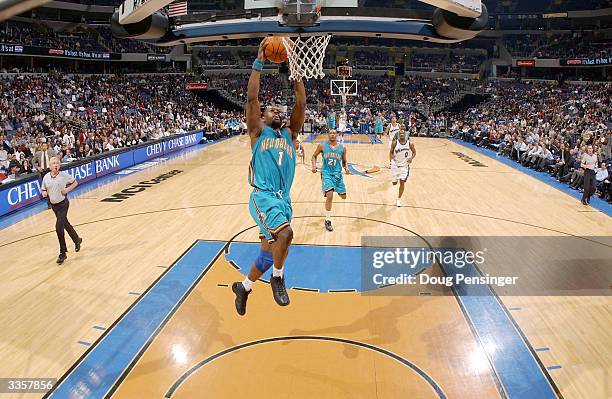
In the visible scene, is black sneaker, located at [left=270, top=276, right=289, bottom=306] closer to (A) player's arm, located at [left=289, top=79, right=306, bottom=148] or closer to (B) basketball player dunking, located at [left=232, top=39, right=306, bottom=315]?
(B) basketball player dunking, located at [left=232, top=39, right=306, bottom=315]

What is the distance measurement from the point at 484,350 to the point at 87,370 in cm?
403

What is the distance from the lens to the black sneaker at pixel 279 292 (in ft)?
14.9

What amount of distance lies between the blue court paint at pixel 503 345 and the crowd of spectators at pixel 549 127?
7059 millimetres

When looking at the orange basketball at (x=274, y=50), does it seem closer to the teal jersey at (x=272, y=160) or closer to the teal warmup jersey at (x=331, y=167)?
the teal jersey at (x=272, y=160)

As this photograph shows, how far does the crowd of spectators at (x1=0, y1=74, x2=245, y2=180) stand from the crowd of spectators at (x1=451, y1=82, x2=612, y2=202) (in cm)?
1472

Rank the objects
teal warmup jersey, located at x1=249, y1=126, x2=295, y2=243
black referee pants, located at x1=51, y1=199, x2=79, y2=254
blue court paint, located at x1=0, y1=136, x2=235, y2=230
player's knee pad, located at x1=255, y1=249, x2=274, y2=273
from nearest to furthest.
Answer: teal warmup jersey, located at x1=249, y1=126, x2=295, y2=243 → player's knee pad, located at x1=255, y1=249, x2=274, y2=273 → black referee pants, located at x1=51, y1=199, x2=79, y2=254 → blue court paint, located at x1=0, y1=136, x2=235, y2=230

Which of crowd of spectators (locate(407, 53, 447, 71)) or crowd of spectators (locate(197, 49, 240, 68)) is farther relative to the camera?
crowd of spectators (locate(407, 53, 447, 71))

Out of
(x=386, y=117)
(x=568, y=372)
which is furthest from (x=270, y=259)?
(x=386, y=117)

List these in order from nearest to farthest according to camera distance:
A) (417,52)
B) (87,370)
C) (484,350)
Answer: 1. (87,370)
2. (484,350)
3. (417,52)

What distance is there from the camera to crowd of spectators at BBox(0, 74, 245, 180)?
1605 centimetres

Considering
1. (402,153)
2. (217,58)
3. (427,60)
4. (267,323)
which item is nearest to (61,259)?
(267,323)

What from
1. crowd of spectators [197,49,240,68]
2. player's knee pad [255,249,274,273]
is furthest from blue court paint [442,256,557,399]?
crowd of spectators [197,49,240,68]

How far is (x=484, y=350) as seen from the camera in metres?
5.05

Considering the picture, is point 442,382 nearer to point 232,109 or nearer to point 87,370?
point 87,370
